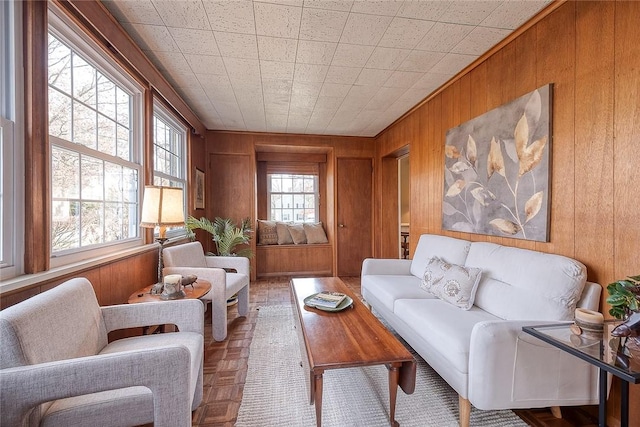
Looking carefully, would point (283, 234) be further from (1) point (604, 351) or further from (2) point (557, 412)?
(1) point (604, 351)

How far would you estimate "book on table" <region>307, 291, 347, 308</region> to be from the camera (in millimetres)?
1941

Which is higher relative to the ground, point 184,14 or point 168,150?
point 184,14

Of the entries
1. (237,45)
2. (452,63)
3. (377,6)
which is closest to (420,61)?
(452,63)

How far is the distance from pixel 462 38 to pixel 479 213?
4.57 ft

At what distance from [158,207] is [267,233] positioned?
3.06 meters

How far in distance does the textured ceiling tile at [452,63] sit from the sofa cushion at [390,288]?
6.62 ft

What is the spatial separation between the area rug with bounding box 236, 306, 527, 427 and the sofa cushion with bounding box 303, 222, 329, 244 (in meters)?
2.94

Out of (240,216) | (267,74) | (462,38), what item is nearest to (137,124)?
(267,74)

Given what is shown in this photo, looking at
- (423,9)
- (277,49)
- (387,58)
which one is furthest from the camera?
(387,58)

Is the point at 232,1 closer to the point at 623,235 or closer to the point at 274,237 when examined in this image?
the point at 623,235

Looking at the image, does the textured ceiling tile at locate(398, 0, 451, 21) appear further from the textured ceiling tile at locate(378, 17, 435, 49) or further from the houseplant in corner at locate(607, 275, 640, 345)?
the houseplant in corner at locate(607, 275, 640, 345)

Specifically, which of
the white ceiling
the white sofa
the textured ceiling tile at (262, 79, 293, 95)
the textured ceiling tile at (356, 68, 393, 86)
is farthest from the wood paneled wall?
the textured ceiling tile at (262, 79, 293, 95)

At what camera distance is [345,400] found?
1.64m

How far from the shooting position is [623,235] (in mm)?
1404
